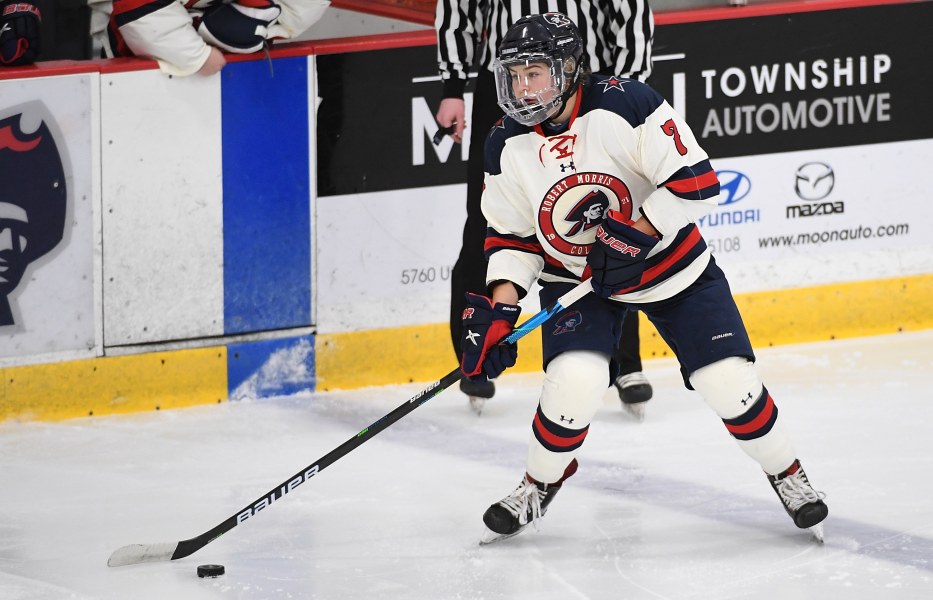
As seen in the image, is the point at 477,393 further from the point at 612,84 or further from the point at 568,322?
the point at 612,84

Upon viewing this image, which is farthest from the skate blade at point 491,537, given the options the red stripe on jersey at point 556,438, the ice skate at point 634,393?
the ice skate at point 634,393

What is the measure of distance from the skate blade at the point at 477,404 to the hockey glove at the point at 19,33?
1517 mm

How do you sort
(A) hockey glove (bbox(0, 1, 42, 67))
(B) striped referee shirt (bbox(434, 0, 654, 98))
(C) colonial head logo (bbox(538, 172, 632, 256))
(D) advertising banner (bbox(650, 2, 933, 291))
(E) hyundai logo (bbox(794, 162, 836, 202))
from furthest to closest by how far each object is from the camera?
(E) hyundai logo (bbox(794, 162, 836, 202)) < (D) advertising banner (bbox(650, 2, 933, 291)) < (A) hockey glove (bbox(0, 1, 42, 67)) < (B) striped referee shirt (bbox(434, 0, 654, 98)) < (C) colonial head logo (bbox(538, 172, 632, 256))

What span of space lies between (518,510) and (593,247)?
600mm

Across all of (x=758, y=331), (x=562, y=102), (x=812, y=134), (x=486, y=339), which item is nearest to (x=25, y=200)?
(x=486, y=339)

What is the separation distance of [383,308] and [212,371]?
0.55 m

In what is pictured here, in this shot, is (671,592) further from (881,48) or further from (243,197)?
(881,48)

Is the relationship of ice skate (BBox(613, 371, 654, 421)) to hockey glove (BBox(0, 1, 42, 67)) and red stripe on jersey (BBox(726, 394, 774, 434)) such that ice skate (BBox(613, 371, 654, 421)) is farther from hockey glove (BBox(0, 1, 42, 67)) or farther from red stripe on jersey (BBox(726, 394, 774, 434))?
hockey glove (BBox(0, 1, 42, 67))

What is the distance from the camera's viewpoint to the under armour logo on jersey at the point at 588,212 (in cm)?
345

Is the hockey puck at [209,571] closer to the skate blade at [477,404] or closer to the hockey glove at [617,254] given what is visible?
the hockey glove at [617,254]

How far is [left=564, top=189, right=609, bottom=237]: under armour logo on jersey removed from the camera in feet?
11.3

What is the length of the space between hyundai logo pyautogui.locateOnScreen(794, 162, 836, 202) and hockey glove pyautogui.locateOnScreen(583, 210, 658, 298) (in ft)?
6.79

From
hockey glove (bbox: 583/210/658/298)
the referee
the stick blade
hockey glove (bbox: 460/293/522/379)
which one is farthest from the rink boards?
hockey glove (bbox: 583/210/658/298)

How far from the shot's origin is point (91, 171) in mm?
4527
